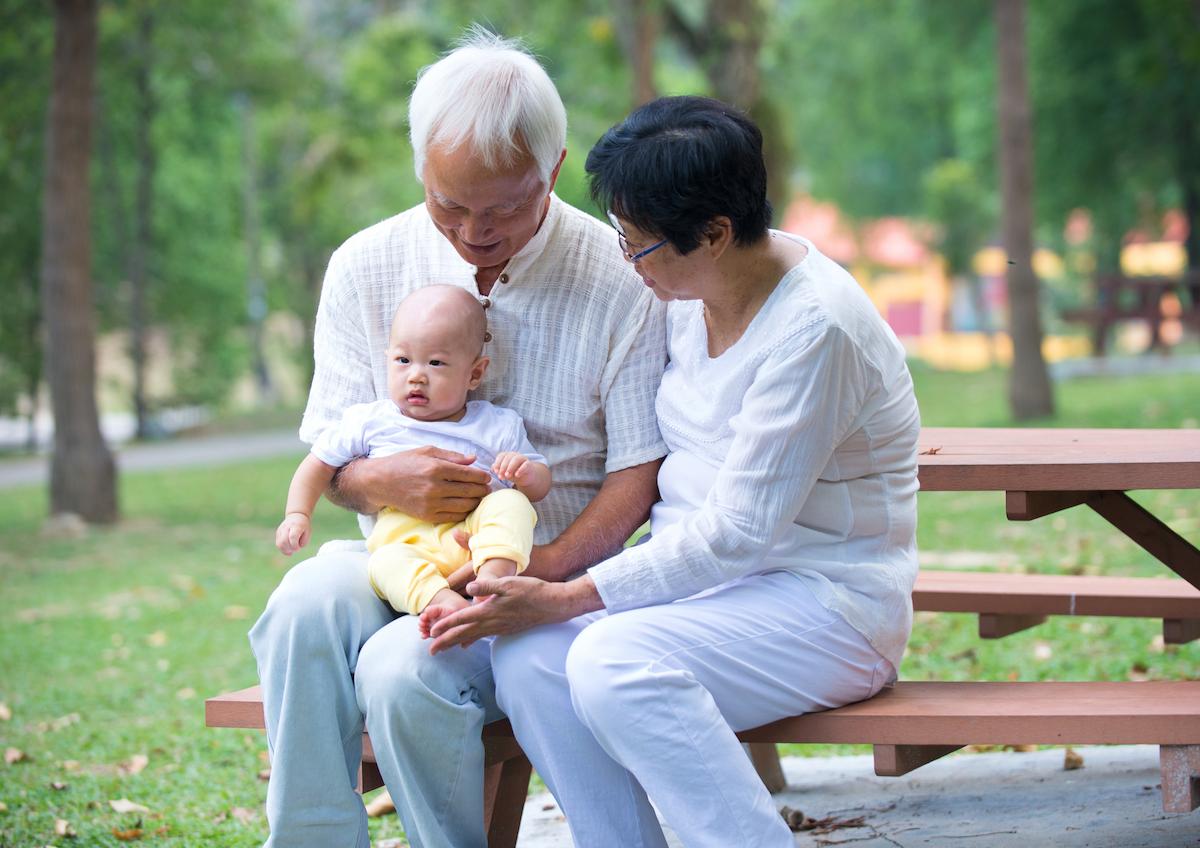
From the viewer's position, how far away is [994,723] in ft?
8.74

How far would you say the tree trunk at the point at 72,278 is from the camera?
1145cm

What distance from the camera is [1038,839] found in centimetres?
338

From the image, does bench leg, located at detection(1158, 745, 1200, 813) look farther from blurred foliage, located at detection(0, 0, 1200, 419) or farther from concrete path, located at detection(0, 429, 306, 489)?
concrete path, located at detection(0, 429, 306, 489)

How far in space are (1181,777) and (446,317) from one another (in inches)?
64.8

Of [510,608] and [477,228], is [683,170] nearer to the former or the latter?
[477,228]

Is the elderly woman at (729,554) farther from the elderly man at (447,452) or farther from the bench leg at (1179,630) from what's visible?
the bench leg at (1179,630)

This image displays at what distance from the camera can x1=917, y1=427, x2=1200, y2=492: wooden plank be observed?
2.90m

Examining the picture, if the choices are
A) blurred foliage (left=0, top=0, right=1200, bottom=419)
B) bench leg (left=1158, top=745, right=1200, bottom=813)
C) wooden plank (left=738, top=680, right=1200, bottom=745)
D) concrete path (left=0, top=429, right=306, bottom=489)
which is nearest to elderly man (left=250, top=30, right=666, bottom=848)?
wooden plank (left=738, top=680, right=1200, bottom=745)

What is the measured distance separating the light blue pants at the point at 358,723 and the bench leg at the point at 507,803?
30 cm

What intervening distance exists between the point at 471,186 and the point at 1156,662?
10.9 feet

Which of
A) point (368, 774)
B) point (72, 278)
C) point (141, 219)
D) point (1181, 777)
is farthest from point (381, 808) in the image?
point (141, 219)

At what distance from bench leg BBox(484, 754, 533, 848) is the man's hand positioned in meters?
0.55

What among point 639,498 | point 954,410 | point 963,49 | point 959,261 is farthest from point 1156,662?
point 959,261

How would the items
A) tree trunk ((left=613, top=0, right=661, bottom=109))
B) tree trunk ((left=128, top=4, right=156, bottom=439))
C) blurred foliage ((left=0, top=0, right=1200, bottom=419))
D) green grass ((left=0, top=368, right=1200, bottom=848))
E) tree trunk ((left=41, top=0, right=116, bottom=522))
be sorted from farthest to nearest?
tree trunk ((left=128, top=4, right=156, bottom=439)) → blurred foliage ((left=0, top=0, right=1200, bottom=419)) → tree trunk ((left=613, top=0, right=661, bottom=109)) → tree trunk ((left=41, top=0, right=116, bottom=522)) → green grass ((left=0, top=368, right=1200, bottom=848))
